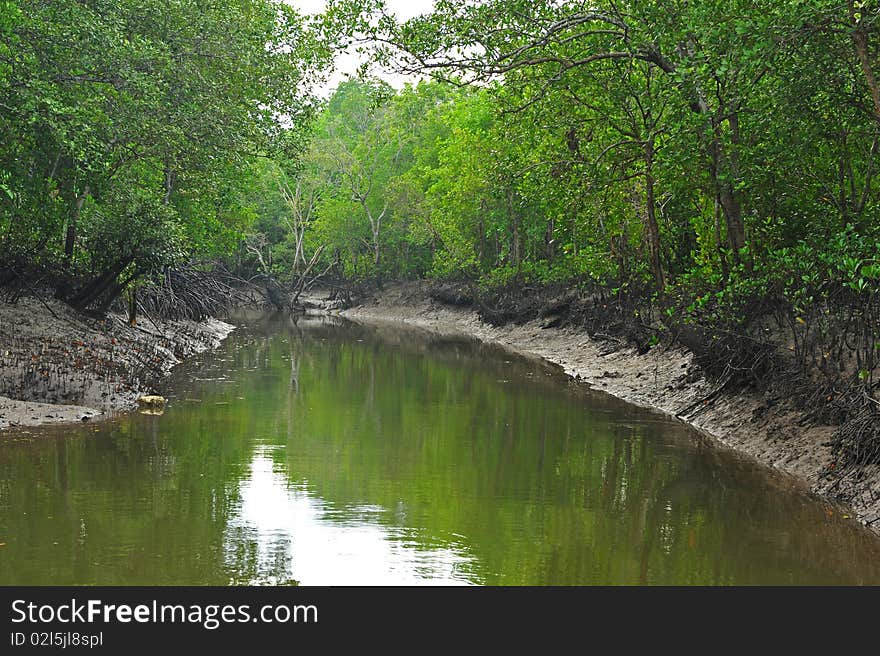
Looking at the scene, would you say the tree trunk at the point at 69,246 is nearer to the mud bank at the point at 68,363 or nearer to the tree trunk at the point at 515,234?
the mud bank at the point at 68,363

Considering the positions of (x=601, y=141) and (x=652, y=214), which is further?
(x=601, y=141)

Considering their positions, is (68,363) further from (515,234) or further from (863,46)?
(515,234)

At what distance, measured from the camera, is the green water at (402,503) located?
24.5 feet

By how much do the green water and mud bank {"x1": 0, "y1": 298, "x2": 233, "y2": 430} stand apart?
0.86 m

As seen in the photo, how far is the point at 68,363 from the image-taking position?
15.0 meters

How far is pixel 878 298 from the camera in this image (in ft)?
31.6

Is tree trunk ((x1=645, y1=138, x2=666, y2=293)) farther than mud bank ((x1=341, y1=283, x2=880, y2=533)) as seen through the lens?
Yes

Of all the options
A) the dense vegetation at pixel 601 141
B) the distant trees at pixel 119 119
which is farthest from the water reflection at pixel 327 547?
the distant trees at pixel 119 119

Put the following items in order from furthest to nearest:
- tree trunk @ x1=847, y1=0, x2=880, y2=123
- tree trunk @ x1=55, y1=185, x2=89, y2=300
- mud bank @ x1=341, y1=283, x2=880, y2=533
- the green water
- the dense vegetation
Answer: tree trunk @ x1=55, y1=185, x2=89, y2=300 → the dense vegetation → mud bank @ x1=341, y1=283, x2=880, y2=533 → tree trunk @ x1=847, y1=0, x2=880, y2=123 → the green water

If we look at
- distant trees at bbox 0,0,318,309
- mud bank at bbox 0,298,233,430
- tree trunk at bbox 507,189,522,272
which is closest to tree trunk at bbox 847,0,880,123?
distant trees at bbox 0,0,318,309

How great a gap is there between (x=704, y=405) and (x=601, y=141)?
5.12 meters

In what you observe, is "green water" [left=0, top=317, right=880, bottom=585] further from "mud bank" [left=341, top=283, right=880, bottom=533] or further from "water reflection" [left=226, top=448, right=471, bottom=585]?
"mud bank" [left=341, top=283, right=880, bottom=533]

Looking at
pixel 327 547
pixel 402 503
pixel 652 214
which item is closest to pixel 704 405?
pixel 652 214

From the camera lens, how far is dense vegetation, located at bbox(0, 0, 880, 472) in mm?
10141
